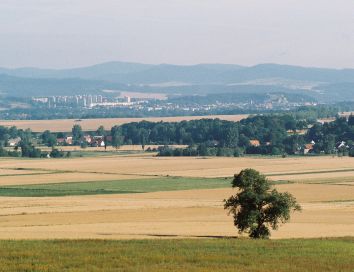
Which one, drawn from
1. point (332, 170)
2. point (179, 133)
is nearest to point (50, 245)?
point (332, 170)

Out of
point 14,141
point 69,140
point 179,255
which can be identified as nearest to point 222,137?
point 69,140

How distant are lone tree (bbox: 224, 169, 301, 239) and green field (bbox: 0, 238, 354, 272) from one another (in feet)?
11.8

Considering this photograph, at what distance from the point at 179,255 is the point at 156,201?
26.8 metres

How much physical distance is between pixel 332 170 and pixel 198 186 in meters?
19.3

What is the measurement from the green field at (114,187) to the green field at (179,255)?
98.6ft

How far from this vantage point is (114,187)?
253ft

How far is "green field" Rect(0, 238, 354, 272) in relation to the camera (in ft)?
115

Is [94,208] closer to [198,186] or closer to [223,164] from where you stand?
[198,186]

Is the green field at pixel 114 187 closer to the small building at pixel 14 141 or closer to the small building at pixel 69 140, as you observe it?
the small building at pixel 14 141

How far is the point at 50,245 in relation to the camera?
40156 mm

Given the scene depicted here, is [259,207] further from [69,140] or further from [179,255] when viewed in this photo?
[69,140]

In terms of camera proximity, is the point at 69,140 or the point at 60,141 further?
the point at 69,140

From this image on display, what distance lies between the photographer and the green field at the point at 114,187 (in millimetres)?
72500

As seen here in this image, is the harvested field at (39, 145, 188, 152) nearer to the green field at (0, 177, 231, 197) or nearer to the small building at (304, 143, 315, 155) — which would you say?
the small building at (304, 143, 315, 155)
